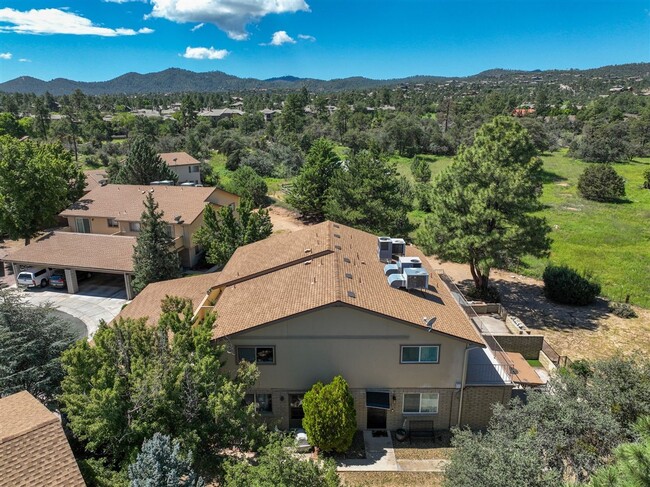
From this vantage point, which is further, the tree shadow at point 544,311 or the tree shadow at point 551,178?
the tree shadow at point 551,178

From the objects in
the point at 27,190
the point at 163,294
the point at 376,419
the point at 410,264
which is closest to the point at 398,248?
the point at 410,264

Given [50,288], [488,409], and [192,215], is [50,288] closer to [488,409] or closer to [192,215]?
[192,215]

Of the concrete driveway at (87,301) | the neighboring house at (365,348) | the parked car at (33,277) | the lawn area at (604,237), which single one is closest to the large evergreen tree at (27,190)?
the parked car at (33,277)

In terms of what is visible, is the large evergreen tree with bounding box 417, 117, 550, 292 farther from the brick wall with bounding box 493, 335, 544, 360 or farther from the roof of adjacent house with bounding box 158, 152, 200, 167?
the roof of adjacent house with bounding box 158, 152, 200, 167

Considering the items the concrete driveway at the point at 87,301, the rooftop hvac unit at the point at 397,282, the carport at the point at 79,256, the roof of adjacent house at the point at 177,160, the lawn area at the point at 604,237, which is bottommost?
the concrete driveway at the point at 87,301

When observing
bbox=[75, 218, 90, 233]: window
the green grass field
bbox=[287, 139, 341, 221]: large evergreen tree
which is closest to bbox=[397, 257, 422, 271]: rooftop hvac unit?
the green grass field

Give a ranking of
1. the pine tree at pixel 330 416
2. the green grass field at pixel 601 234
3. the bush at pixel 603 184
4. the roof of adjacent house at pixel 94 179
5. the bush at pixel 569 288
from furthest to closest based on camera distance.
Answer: the bush at pixel 603 184 → the roof of adjacent house at pixel 94 179 → the green grass field at pixel 601 234 → the bush at pixel 569 288 → the pine tree at pixel 330 416

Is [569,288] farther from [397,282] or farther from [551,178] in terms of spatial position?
[551,178]

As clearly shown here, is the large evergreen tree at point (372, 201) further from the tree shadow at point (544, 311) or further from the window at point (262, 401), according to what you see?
the window at point (262, 401)
